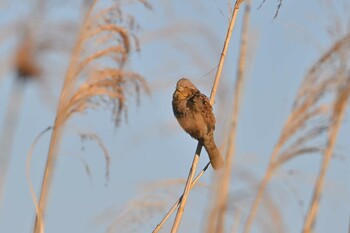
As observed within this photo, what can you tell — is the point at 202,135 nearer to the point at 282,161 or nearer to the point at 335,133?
the point at 282,161

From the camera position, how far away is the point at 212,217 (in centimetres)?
357

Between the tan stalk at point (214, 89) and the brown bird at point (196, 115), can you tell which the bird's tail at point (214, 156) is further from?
the tan stalk at point (214, 89)

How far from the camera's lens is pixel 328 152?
3.88 m

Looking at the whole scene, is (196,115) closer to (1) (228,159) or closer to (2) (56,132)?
(1) (228,159)

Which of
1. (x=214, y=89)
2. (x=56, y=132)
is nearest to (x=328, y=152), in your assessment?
(x=214, y=89)

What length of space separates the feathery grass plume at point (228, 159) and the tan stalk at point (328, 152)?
0.42 metres

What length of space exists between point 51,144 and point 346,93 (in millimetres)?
1594

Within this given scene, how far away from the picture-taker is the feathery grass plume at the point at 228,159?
3525 mm

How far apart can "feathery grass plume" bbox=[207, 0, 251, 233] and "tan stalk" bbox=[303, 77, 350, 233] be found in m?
0.42

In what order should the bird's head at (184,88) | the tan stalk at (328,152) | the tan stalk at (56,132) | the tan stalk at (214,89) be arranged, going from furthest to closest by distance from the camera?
the bird's head at (184,88) < the tan stalk at (328,152) < the tan stalk at (56,132) < the tan stalk at (214,89)

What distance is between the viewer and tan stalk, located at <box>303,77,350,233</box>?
3.63m

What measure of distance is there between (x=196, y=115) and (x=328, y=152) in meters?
0.75

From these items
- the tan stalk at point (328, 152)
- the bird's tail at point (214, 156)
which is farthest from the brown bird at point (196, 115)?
the tan stalk at point (328, 152)

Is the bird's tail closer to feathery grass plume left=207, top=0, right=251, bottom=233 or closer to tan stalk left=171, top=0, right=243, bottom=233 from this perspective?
feathery grass plume left=207, top=0, right=251, bottom=233
